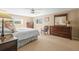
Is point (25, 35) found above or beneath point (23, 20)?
Answer: beneath

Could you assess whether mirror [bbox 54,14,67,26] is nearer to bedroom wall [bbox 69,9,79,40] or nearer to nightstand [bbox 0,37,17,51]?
bedroom wall [bbox 69,9,79,40]

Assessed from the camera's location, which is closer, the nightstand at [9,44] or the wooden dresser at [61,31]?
the nightstand at [9,44]

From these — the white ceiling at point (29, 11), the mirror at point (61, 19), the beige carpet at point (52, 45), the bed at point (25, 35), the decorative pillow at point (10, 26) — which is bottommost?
the beige carpet at point (52, 45)

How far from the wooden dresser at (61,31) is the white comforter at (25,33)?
0.40 m

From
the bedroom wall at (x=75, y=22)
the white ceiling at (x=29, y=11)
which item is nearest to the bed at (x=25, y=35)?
the white ceiling at (x=29, y=11)

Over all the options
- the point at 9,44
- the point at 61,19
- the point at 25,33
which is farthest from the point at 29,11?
the point at 9,44

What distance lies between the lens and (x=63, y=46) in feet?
7.05

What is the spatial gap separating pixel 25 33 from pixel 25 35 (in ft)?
0.15

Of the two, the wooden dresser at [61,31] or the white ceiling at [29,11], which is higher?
the white ceiling at [29,11]

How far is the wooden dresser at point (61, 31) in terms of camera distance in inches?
86.0

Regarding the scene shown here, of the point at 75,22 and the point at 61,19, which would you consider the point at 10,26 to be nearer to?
the point at 61,19

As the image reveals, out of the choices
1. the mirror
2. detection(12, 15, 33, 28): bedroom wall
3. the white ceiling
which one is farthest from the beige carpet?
the white ceiling

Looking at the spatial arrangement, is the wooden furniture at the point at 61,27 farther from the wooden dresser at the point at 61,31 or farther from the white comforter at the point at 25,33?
the white comforter at the point at 25,33

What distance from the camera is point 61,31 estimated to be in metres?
2.26
